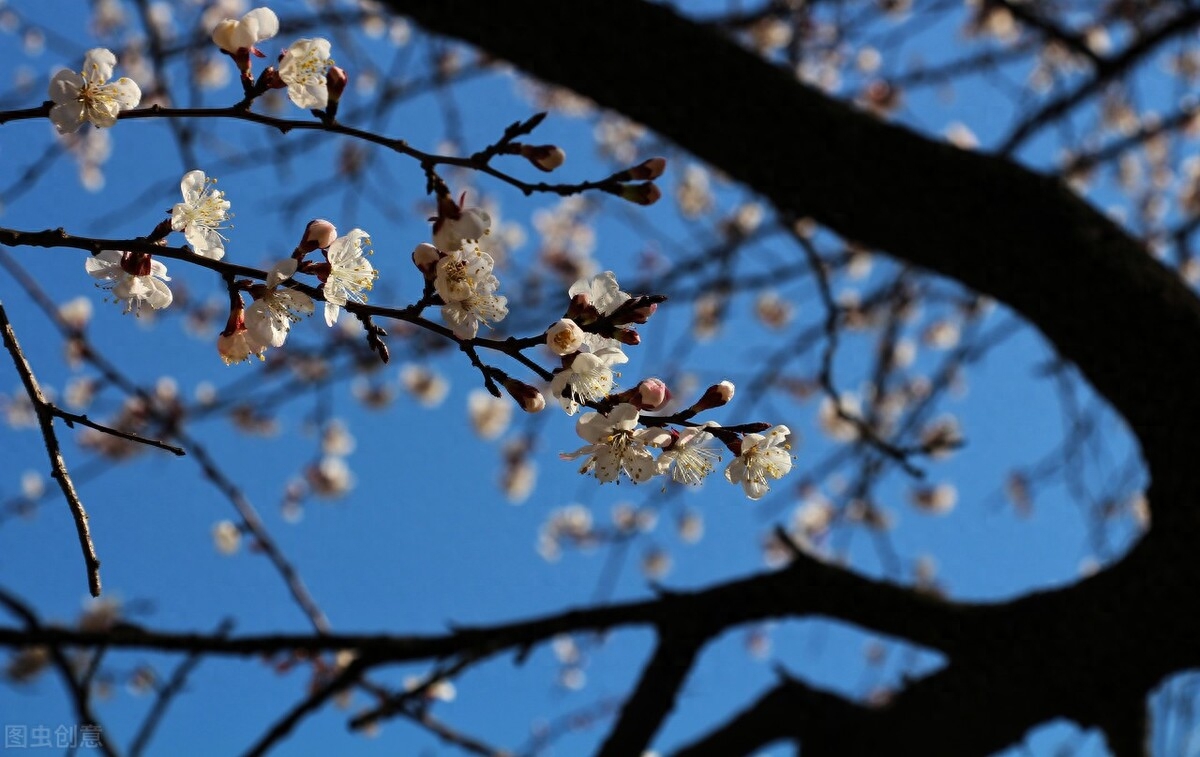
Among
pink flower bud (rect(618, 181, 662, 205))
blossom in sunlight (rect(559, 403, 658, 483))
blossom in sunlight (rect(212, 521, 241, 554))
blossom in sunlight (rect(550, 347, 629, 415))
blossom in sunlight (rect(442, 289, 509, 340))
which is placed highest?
blossom in sunlight (rect(212, 521, 241, 554))

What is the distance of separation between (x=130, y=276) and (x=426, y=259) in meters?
0.32

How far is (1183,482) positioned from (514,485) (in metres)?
4.58

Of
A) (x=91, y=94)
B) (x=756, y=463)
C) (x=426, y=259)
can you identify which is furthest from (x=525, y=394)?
(x=91, y=94)

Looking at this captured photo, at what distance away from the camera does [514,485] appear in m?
6.05

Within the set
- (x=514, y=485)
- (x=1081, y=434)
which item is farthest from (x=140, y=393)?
(x=514, y=485)

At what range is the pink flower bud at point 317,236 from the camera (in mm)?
950

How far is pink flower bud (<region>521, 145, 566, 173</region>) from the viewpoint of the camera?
932mm

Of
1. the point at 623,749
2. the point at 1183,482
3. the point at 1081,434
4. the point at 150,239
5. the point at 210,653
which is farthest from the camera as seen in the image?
the point at 1081,434

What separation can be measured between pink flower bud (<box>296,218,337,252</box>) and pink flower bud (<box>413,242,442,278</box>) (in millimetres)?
110

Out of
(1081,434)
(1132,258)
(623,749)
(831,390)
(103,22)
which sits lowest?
(623,749)

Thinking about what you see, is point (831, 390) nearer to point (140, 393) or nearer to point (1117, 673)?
point (1117, 673)

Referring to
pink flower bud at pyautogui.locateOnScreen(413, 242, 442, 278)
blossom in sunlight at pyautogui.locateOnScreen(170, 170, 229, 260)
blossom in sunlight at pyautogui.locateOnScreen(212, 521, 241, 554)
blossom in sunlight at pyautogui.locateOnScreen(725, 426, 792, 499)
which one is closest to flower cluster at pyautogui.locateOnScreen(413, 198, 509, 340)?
pink flower bud at pyautogui.locateOnScreen(413, 242, 442, 278)

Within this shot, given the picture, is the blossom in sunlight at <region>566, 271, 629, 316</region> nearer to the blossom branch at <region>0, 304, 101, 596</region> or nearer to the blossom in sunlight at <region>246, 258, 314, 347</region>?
the blossom in sunlight at <region>246, 258, 314, 347</region>

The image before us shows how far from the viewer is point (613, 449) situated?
997mm
